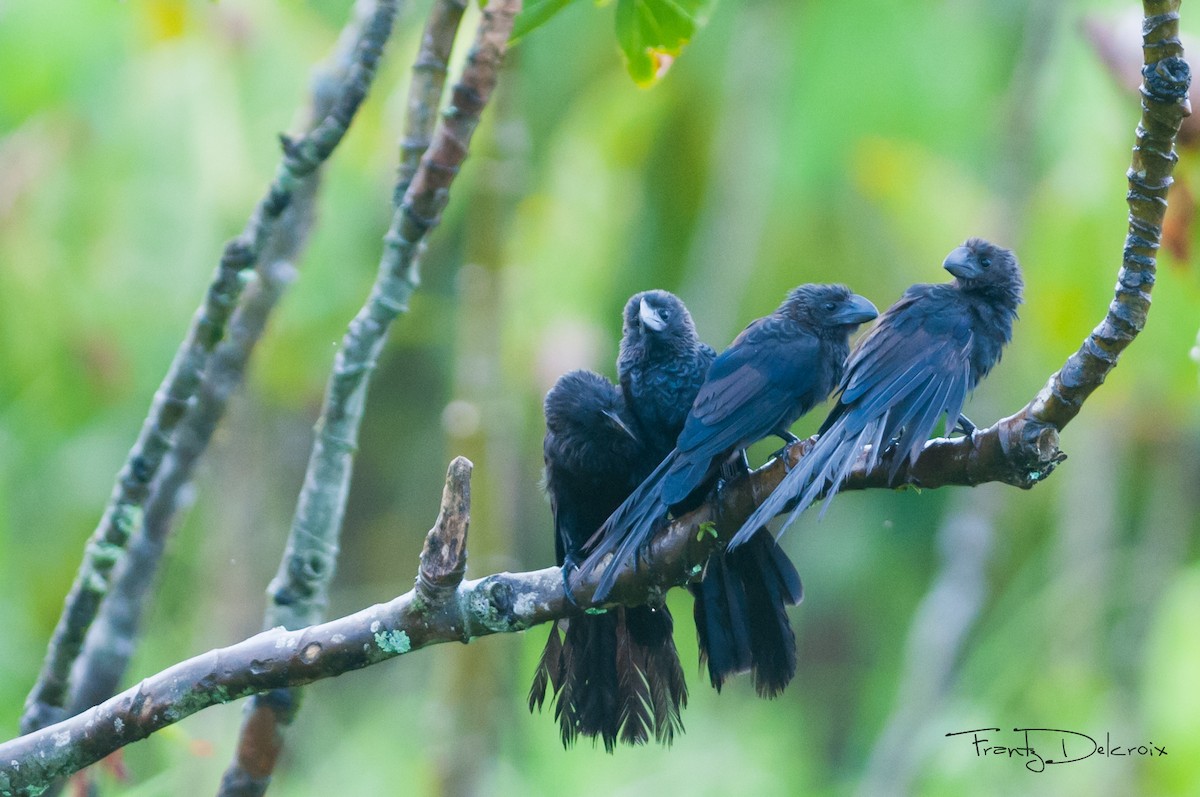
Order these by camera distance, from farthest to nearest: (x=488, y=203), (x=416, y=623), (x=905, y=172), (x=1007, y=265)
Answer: (x=905, y=172), (x=488, y=203), (x=1007, y=265), (x=416, y=623)

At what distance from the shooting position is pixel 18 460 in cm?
884

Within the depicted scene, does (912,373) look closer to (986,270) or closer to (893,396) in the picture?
(893,396)

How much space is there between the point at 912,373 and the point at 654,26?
0.94 meters

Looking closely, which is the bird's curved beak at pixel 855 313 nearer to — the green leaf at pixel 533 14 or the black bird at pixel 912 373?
the black bird at pixel 912 373

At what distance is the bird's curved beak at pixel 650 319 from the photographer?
318 centimetres

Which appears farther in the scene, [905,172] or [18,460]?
[18,460]

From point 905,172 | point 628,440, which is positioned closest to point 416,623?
point 628,440

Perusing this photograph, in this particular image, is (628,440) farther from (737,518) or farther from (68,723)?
(68,723)

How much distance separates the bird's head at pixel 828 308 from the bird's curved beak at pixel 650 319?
12.5 inches

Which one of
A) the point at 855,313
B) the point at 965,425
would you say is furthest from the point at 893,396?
the point at 855,313

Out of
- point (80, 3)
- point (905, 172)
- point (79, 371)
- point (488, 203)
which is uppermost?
point (80, 3)

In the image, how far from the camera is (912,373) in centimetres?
268

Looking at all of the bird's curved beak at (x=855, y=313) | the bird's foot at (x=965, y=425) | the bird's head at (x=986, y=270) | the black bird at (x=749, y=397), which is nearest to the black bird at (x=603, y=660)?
the black bird at (x=749, y=397)

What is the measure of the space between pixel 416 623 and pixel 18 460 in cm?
744
